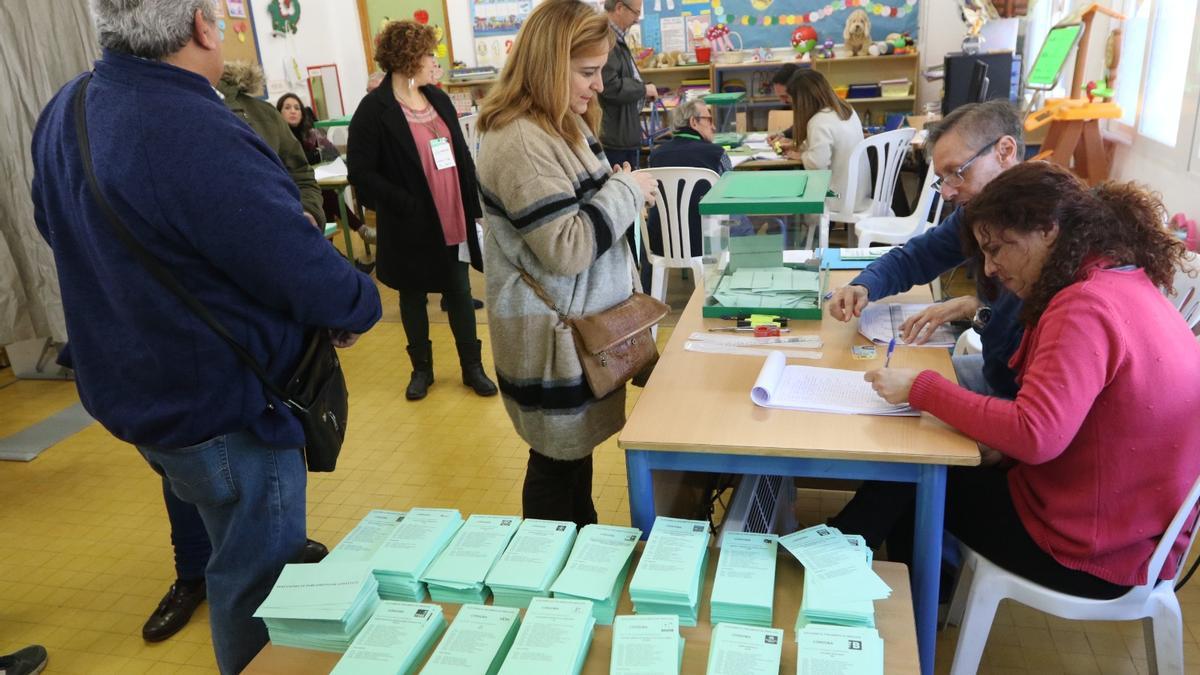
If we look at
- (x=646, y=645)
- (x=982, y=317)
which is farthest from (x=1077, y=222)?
(x=646, y=645)

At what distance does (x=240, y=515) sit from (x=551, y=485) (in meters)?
0.71

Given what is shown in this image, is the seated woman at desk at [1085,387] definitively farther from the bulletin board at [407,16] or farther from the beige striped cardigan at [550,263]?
the bulletin board at [407,16]

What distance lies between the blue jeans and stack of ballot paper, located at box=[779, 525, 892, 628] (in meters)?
0.88

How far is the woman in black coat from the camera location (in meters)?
3.02

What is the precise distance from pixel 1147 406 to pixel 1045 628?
32.8 inches

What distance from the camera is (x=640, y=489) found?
1512 millimetres

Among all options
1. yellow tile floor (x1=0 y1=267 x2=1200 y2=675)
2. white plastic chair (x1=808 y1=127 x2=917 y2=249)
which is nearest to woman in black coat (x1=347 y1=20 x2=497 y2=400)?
yellow tile floor (x1=0 y1=267 x2=1200 y2=675)

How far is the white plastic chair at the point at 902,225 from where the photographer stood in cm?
383

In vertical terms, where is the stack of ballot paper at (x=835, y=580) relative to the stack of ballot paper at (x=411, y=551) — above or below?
above

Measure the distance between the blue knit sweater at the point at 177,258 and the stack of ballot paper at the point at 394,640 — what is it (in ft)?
1.25

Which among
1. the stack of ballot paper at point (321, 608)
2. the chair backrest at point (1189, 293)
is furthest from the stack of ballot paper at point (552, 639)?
the chair backrest at point (1189, 293)

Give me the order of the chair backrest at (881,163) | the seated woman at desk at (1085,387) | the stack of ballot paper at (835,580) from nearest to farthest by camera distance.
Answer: the stack of ballot paper at (835,580)
the seated woman at desk at (1085,387)
the chair backrest at (881,163)

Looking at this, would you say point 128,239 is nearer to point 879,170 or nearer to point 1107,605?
point 1107,605

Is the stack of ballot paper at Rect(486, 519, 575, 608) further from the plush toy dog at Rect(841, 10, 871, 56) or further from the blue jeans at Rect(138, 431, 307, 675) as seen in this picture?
the plush toy dog at Rect(841, 10, 871, 56)
